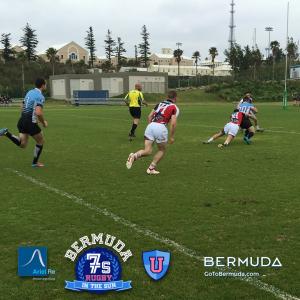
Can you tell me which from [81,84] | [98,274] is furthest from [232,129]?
[81,84]

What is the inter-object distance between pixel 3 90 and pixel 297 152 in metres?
87.0

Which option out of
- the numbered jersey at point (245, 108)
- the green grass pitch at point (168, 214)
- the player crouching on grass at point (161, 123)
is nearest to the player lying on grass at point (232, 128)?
the numbered jersey at point (245, 108)

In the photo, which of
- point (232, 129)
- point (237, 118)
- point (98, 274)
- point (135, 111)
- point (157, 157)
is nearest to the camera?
point (98, 274)

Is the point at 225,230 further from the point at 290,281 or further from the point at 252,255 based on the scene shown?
the point at 290,281

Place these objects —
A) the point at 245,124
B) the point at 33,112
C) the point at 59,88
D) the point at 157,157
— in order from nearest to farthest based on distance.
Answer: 1. the point at 157,157
2. the point at 33,112
3. the point at 245,124
4. the point at 59,88

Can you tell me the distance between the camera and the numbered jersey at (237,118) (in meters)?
14.9

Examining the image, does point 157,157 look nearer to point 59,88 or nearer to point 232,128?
point 232,128

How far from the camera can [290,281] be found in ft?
14.3

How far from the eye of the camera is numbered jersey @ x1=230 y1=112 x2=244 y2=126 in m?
14.9

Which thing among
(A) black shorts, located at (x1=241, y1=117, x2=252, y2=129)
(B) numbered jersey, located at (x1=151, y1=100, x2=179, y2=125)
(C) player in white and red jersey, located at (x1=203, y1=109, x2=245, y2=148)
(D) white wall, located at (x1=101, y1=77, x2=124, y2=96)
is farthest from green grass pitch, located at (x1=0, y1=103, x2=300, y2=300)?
(D) white wall, located at (x1=101, y1=77, x2=124, y2=96)

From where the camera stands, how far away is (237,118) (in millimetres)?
14953

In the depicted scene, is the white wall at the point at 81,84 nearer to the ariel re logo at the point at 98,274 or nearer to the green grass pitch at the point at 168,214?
the green grass pitch at the point at 168,214

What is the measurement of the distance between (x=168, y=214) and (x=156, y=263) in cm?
199

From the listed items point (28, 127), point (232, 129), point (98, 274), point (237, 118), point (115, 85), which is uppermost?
point (115, 85)
